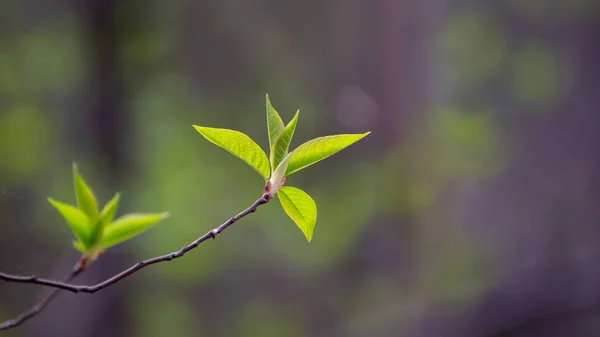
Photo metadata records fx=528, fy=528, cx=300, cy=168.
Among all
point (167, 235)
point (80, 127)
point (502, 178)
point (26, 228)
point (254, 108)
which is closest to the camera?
point (26, 228)

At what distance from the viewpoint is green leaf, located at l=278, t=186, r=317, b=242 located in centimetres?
Answer: 40

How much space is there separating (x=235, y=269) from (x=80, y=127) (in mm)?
741

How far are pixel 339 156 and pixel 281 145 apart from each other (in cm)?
166

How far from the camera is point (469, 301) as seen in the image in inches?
77.4

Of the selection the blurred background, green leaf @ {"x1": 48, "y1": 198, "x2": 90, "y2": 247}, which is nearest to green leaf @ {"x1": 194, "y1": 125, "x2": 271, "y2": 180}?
green leaf @ {"x1": 48, "y1": 198, "x2": 90, "y2": 247}

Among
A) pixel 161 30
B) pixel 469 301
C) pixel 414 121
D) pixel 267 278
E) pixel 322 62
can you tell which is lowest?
pixel 469 301

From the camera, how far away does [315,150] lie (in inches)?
15.6

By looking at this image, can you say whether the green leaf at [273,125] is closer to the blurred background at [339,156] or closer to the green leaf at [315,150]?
the green leaf at [315,150]

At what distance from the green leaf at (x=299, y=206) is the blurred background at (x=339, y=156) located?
4.31ft

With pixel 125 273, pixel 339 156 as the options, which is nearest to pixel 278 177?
pixel 125 273

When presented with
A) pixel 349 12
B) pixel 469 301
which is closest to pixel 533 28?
pixel 349 12

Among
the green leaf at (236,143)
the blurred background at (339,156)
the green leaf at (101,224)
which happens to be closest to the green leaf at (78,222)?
the green leaf at (101,224)

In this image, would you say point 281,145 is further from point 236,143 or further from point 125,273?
point 125,273

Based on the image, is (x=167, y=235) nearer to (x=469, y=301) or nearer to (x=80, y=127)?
(x=80, y=127)
